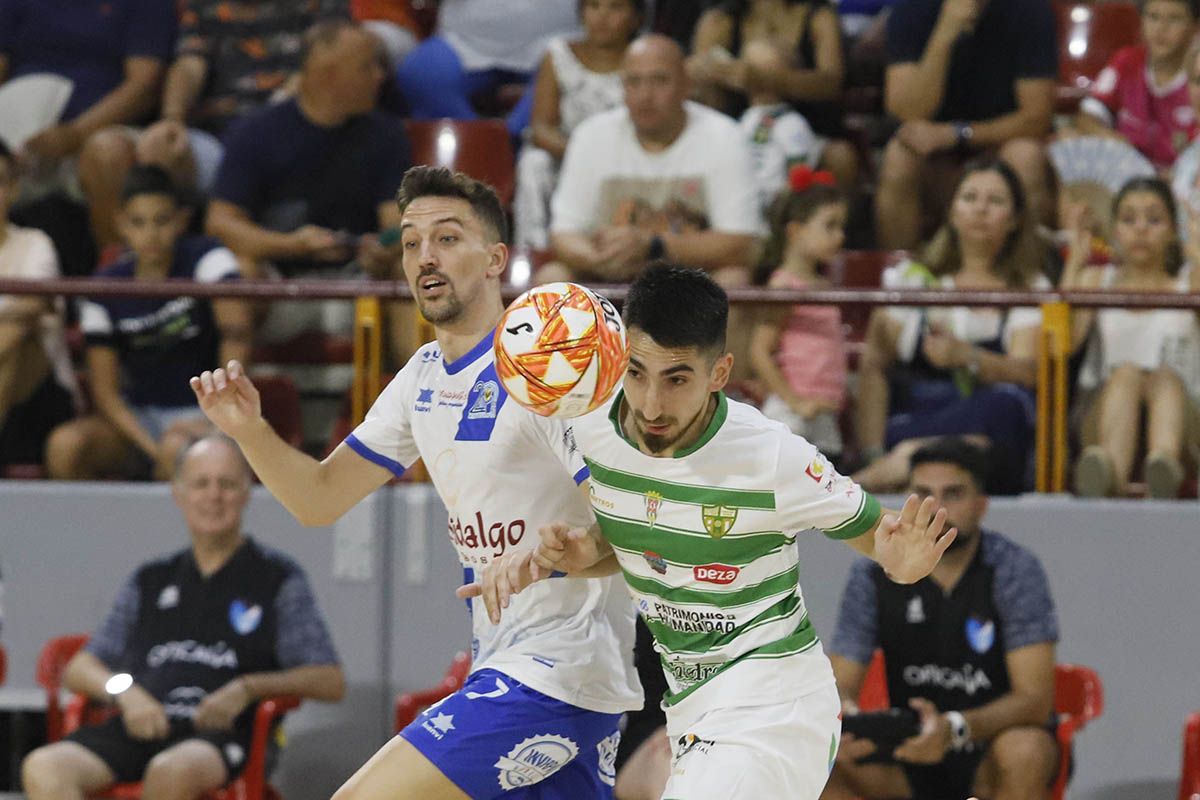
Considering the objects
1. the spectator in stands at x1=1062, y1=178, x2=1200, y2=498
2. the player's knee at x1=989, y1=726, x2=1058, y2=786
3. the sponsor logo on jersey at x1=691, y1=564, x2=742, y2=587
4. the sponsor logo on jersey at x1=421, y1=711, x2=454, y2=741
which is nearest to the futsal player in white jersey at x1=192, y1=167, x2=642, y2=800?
the sponsor logo on jersey at x1=421, y1=711, x2=454, y2=741

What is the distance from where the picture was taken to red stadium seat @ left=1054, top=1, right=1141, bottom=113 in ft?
27.1

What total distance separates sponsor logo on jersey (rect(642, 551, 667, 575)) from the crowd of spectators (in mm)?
2293

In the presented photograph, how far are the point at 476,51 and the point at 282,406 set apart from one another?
2.66m

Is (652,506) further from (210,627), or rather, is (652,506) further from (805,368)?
(210,627)

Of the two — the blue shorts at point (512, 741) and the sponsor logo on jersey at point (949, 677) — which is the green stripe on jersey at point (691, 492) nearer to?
the blue shorts at point (512, 741)

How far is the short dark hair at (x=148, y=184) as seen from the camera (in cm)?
676

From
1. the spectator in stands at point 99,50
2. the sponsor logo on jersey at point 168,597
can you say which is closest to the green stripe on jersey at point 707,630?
the sponsor logo on jersey at point 168,597

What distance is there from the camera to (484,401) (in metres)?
3.98

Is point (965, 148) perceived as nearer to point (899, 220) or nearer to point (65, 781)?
point (899, 220)

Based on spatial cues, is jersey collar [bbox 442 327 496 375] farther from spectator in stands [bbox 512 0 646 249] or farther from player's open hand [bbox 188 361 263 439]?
spectator in stands [bbox 512 0 646 249]

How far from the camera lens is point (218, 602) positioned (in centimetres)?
591

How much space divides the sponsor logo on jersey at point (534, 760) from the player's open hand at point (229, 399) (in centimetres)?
95

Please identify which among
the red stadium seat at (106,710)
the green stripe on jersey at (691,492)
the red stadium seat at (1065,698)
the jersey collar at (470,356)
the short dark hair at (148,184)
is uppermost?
the short dark hair at (148,184)

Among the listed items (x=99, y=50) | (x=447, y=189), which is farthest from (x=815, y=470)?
(x=99, y=50)
